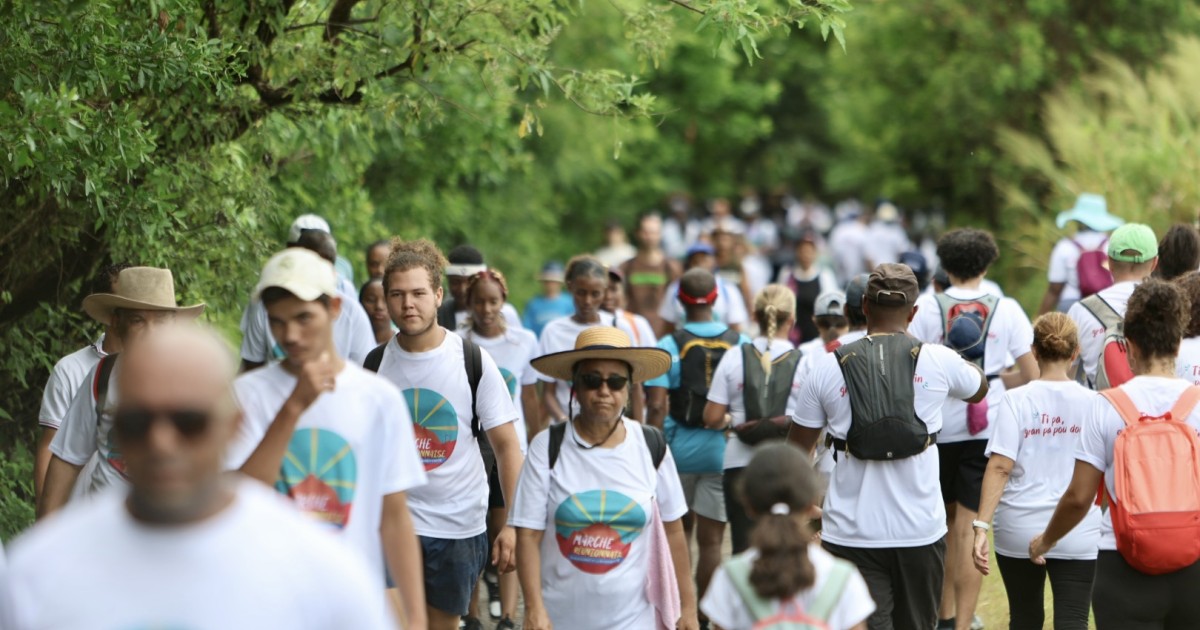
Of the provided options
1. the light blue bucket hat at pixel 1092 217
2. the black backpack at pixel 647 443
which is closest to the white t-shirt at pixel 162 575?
the black backpack at pixel 647 443

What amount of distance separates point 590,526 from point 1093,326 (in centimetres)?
390

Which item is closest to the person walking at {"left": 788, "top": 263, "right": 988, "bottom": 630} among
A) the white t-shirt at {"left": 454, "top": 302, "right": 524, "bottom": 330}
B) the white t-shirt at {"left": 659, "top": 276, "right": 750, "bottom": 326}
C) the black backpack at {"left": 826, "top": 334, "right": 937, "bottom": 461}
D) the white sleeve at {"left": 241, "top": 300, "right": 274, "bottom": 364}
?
the black backpack at {"left": 826, "top": 334, "right": 937, "bottom": 461}

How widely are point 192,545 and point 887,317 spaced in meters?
4.07

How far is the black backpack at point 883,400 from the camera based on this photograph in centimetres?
627

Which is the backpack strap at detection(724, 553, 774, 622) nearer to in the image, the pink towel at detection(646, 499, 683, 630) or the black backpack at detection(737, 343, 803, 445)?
the pink towel at detection(646, 499, 683, 630)

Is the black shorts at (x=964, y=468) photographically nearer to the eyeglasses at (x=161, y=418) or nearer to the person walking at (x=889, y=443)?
the person walking at (x=889, y=443)

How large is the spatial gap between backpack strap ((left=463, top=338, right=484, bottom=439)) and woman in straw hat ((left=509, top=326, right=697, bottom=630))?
0.72 metres

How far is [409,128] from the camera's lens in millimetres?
8703

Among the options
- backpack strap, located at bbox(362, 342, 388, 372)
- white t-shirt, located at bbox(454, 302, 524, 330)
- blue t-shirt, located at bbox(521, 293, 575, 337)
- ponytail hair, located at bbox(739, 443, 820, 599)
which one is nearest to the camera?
ponytail hair, located at bbox(739, 443, 820, 599)

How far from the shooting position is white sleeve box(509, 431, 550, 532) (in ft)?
17.9

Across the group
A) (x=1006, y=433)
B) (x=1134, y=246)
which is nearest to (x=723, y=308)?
(x=1134, y=246)

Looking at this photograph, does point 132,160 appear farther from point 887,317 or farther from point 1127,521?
point 1127,521

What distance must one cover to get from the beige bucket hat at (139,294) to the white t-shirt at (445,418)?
3.01 feet

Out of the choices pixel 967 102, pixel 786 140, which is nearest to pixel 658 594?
pixel 967 102
